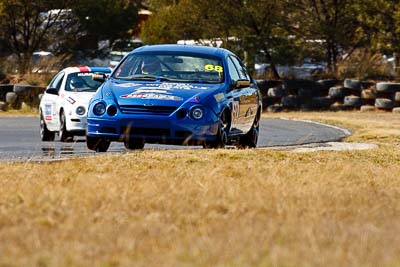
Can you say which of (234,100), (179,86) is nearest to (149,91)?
(179,86)

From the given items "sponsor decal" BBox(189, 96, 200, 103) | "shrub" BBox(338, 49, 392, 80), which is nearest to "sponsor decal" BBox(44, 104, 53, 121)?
"sponsor decal" BBox(189, 96, 200, 103)

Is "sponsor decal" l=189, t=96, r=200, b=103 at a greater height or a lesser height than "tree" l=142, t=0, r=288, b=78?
lesser

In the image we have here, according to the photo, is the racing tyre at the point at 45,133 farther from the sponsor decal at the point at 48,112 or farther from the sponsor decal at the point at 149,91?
the sponsor decal at the point at 149,91

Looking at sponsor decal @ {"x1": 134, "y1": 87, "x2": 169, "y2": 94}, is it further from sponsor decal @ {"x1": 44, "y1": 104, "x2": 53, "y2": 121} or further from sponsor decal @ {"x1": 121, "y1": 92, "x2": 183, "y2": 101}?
Result: sponsor decal @ {"x1": 44, "y1": 104, "x2": 53, "y2": 121}

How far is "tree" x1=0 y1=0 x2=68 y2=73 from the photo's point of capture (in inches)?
1410

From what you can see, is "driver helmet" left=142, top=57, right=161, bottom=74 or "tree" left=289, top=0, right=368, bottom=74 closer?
"driver helmet" left=142, top=57, right=161, bottom=74

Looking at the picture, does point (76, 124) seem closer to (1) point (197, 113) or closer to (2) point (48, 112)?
(2) point (48, 112)

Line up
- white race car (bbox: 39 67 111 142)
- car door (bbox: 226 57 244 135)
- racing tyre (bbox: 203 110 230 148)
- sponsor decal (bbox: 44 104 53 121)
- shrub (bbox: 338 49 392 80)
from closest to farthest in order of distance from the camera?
racing tyre (bbox: 203 110 230 148) → car door (bbox: 226 57 244 135) → white race car (bbox: 39 67 111 142) → sponsor decal (bbox: 44 104 53 121) → shrub (bbox: 338 49 392 80)

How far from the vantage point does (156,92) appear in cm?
1436

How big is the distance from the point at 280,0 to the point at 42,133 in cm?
1627

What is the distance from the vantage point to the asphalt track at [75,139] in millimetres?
14883

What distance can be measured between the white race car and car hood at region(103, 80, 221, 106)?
338 cm

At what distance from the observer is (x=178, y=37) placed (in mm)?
35344

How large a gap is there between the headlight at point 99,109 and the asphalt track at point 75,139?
54 centimetres
